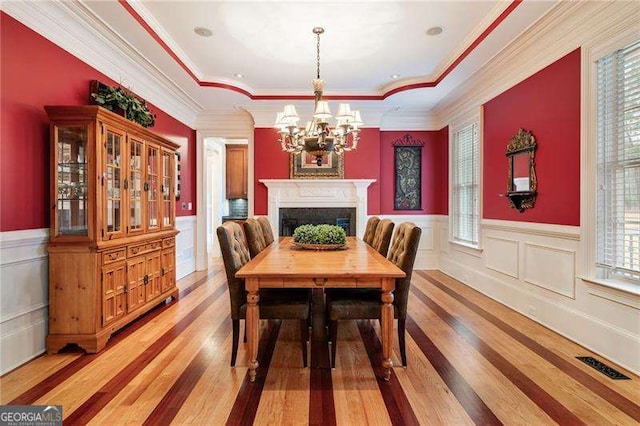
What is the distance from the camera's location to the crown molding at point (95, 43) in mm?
2529

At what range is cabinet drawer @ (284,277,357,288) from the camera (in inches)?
86.1

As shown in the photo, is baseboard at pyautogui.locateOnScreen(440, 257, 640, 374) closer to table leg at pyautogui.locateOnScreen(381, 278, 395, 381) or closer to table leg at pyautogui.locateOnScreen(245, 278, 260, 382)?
table leg at pyautogui.locateOnScreen(381, 278, 395, 381)

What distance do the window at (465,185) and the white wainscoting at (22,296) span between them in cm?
493

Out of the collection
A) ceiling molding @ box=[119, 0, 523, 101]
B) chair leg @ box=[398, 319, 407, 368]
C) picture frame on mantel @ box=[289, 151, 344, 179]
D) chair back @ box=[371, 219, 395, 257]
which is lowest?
chair leg @ box=[398, 319, 407, 368]

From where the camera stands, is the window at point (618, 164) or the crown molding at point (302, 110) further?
the crown molding at point (302, 110)

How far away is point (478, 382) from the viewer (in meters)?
2.22

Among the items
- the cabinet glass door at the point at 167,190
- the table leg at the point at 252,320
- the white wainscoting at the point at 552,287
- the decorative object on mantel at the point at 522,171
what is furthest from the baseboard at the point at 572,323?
the cabinet glass door at the point at 167,190

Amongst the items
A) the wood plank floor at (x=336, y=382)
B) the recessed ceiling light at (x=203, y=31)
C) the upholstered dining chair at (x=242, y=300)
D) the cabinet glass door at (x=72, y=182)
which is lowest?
the wood plank floor at (x=336, y=382)

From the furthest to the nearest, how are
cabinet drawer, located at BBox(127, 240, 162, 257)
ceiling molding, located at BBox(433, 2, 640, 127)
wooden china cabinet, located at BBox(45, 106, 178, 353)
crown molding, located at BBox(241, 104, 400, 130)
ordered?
crown molding, located at BBox(241, 104, 400, 130)
cabinet drawer, located at BBox(127, 240, 162, 257)
wooden china cabinet, located at BBox(45, 106, 178, 353)
ceiling molding, located at BBox(433, 2, 640, 127)

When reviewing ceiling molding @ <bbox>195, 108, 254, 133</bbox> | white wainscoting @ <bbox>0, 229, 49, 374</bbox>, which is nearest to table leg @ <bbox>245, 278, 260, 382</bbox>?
white wainscoting @ <bbox>0, 229, 49, 374</bbox>

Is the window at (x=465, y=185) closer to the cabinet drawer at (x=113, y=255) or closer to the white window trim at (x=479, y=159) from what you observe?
the white window trim at (x=479, y=159)

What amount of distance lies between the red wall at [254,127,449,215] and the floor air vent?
3482mm

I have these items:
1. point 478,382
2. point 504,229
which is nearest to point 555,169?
point 504,229

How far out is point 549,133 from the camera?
127 inches
